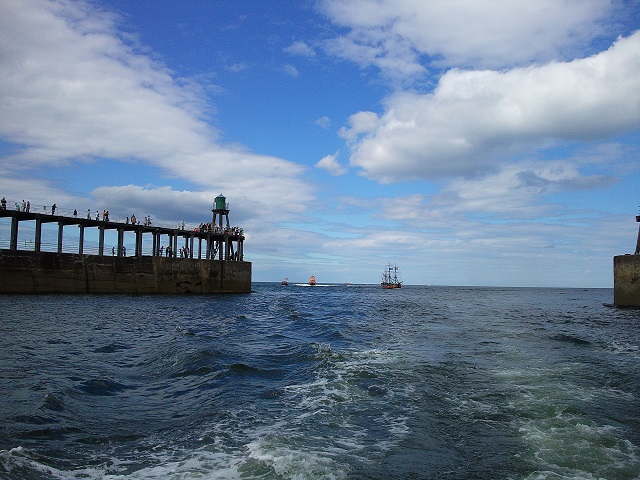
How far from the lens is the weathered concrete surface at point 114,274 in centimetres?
3931

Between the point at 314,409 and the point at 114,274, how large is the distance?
1644 inches

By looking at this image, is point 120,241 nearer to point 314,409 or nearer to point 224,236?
point 224,236

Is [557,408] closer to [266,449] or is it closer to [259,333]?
[266,449]

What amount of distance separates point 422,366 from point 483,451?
6.31 meters

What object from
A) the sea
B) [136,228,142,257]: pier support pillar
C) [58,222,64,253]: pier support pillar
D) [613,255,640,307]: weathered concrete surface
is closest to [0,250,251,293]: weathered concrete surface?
[58,222,64,253]: pier support pillar

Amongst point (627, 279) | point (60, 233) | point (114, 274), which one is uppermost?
point (60, 233)

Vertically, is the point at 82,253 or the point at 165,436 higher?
the point at 82,253

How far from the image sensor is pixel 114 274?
148 feet

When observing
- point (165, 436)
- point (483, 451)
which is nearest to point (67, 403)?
point (165, 436)

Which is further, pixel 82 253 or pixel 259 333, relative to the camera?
pixel 82 253

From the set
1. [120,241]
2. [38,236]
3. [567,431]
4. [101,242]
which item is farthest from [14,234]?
[567,431]

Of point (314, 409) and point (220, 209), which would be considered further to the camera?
point (220, 209)

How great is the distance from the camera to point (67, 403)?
8.90 m

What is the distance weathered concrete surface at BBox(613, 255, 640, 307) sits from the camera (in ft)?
106
